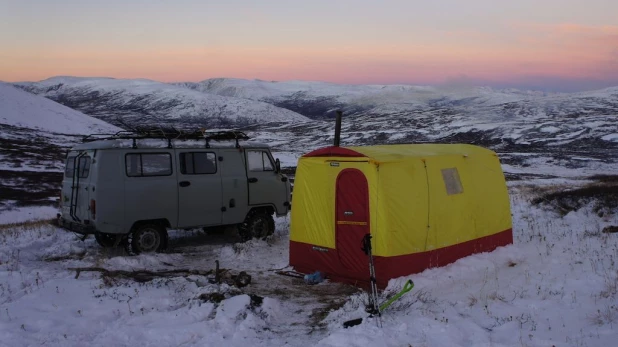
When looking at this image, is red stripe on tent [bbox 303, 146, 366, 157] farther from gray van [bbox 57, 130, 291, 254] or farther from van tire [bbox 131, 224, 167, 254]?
van tire [bbox 131, 224, 167, 254]

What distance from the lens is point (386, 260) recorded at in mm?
9031

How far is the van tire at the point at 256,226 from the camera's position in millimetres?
13117

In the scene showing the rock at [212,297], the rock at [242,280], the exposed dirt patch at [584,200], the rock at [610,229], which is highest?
the exposed dirt patch at [584,200]

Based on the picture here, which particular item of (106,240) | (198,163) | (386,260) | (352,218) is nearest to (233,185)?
(198,163)

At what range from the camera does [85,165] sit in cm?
1144

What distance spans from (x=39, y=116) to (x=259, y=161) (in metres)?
93.2

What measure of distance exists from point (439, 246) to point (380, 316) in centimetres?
325

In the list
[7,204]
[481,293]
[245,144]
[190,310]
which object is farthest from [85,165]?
[7,204]

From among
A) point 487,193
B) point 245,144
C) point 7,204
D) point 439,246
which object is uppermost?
point 245,144

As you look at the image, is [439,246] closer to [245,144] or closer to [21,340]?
[245,144]

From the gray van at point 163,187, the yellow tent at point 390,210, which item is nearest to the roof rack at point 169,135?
the gray van at point 163,187

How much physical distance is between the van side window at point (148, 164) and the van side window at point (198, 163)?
331 mm

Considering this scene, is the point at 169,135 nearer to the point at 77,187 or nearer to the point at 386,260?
the point at 77,187

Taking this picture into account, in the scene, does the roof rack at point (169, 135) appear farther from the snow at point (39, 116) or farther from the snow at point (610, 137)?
the snow at point (39, 116)
